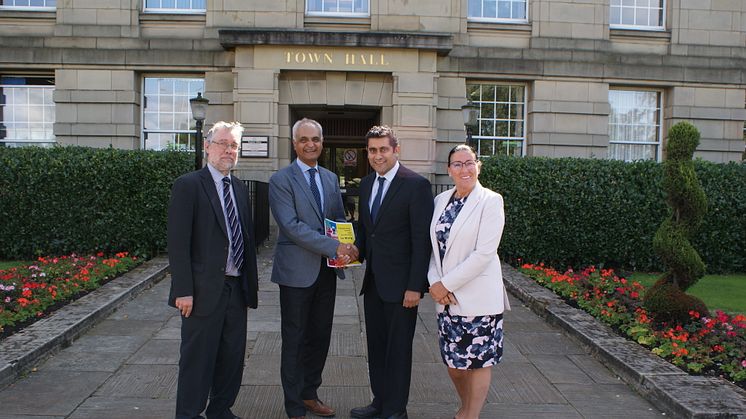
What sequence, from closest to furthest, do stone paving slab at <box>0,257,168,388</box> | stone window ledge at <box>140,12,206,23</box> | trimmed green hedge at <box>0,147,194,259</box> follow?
stone paving slab at <box>0,257,168,388</box>
trimmed green hedge at <box>0,147,194,259</box>
stone window ledge at <box>140,12,206,23</box>

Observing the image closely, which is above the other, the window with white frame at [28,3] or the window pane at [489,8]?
the window pane at [489,8]

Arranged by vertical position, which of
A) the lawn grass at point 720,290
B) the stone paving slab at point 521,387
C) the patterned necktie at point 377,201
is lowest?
the stone paving slab at point 521,387

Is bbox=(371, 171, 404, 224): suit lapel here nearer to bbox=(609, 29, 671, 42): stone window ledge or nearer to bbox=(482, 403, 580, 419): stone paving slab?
bbox=(482, 403, 580, 419): stone paving slab

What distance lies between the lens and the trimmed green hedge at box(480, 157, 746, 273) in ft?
36.2

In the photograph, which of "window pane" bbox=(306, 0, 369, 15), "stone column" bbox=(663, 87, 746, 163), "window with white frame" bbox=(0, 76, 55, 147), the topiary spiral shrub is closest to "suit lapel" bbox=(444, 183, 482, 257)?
the topiary spiral shrub

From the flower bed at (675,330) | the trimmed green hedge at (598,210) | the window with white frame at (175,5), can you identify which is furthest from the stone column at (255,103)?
the flower bed at (675,330)

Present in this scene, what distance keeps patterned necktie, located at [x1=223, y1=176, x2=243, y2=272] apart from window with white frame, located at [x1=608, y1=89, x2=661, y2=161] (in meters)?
13.5

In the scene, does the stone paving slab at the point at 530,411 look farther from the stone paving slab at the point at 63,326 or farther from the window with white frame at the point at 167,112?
the window with white frame at the point at 167,112

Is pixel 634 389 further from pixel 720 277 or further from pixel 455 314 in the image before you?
pixel 720 277

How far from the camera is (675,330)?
6.18 meters

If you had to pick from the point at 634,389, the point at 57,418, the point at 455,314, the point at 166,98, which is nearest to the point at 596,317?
the point at 634,389

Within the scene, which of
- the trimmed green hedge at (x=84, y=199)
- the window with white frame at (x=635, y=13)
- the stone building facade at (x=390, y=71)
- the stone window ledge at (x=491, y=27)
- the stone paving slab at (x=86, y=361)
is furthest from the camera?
the window with white frame at (x=635, y=13)

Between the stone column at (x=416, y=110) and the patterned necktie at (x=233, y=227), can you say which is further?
the stone column at (x=416, y=110)

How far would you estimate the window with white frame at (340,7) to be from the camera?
14.4 metres
